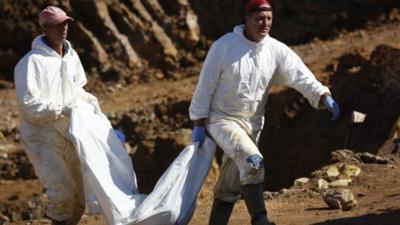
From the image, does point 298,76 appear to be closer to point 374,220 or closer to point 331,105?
point 331,105

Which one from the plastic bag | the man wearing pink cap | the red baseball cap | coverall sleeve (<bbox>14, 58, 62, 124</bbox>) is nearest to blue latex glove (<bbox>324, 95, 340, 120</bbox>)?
the red baseball cap

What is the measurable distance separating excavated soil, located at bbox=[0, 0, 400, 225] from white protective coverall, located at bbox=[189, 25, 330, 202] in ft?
3.72

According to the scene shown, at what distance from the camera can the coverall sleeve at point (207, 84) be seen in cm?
728

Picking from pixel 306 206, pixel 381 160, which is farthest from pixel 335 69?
pixel 306 206

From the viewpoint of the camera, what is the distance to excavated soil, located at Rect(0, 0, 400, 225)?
1028cm

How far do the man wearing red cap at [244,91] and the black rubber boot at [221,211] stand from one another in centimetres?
9

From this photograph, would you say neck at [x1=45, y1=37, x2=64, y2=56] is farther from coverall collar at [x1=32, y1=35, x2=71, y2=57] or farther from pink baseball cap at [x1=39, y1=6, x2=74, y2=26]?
pink baseball cap at [x1=39, y1=6, x2=74, y2=26]

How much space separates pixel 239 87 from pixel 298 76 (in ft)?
1.52

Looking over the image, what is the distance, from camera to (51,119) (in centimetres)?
745

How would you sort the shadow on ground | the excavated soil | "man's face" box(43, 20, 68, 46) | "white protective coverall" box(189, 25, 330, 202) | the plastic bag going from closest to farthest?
1. the plastic bag
2. "white protective coverall" box(189, 25, 330, 202)
3. "man's face" box(43, 20, 68, 46)
4. the shadow on ground
5. the excavated soil

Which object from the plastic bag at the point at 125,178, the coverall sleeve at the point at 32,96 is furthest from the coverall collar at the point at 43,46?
the plastic bag at the point at 125,178

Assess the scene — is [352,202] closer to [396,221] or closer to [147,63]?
[396,221]

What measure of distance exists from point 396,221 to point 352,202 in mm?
1179

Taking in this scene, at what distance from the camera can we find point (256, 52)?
734cm
